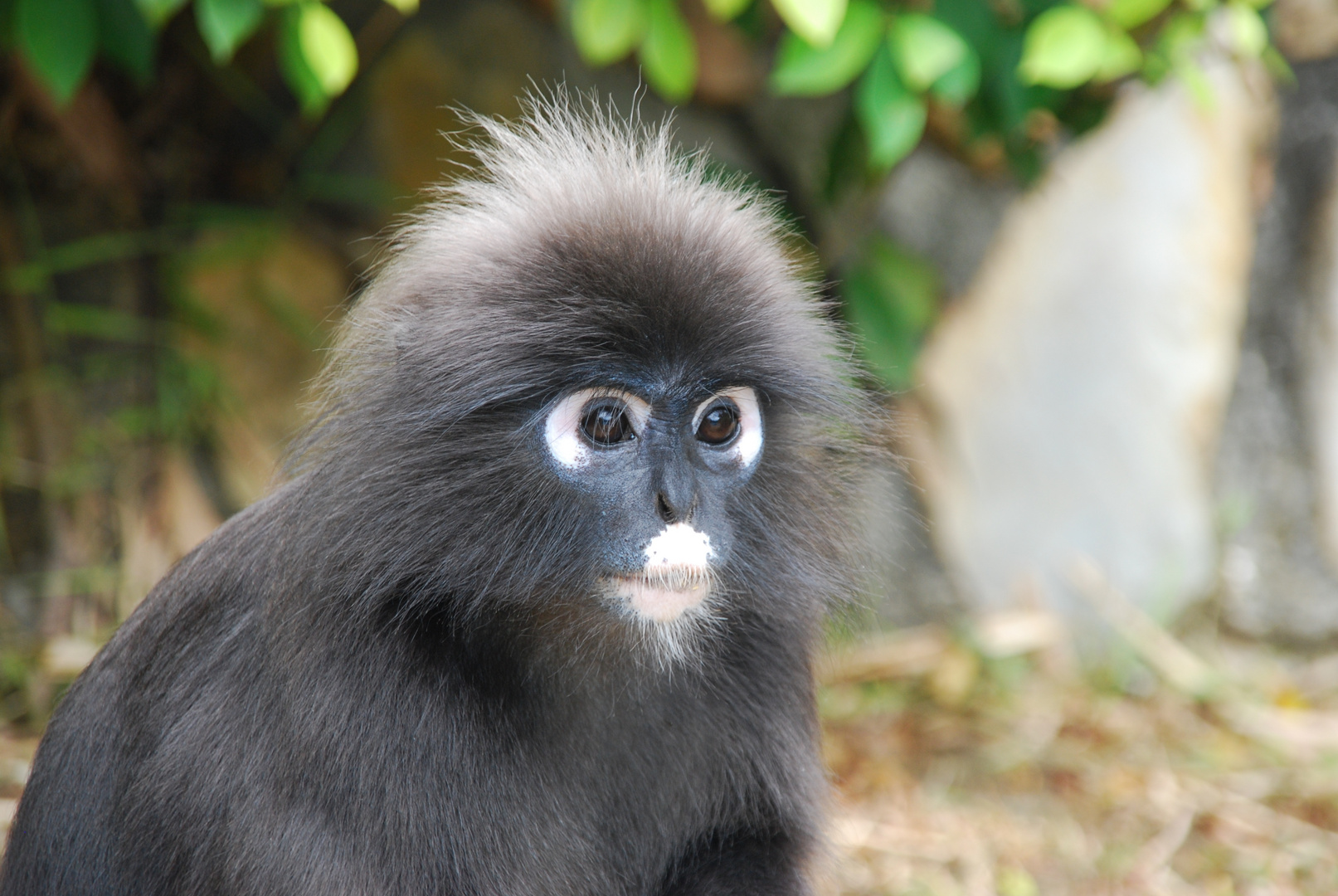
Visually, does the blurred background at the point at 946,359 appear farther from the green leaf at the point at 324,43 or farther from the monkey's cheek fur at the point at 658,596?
the monkey's cheek fur at the point at 658,596

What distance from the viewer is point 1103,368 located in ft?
14.2

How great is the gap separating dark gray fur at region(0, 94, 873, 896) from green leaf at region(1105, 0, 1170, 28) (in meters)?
1.07

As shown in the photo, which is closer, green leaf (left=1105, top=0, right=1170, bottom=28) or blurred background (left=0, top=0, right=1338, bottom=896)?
green leaf (left=1105, top=0, right=1170, bottom=28)

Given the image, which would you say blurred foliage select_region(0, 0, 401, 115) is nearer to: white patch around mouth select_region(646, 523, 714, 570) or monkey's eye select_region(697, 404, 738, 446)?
monkey's eye select_region(697, 404, 738, 446)

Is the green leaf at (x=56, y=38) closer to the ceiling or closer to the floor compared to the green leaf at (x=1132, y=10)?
closer to the ceiling

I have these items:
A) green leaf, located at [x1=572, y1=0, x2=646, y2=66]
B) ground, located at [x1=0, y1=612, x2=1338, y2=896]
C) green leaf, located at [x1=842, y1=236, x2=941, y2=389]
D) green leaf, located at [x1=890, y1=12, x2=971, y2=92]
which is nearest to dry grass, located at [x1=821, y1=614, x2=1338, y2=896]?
ground, located at [x1=0, y1=612, x2=1338, y2=896]

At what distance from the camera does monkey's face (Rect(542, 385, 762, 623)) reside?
1819mm

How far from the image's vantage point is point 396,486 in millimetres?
1908

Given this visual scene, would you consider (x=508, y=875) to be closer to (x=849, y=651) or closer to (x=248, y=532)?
(x=248, y=532)

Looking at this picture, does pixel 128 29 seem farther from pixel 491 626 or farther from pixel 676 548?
pixel 676 548

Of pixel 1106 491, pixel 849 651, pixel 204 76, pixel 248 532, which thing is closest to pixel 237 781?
pixel 248 532

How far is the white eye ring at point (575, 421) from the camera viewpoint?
6.12ft

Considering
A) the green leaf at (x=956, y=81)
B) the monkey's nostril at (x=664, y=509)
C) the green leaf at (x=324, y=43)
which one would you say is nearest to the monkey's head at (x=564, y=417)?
the monkey's nostril at (x=664, y=509)

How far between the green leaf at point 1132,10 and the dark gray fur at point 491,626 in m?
1.07
